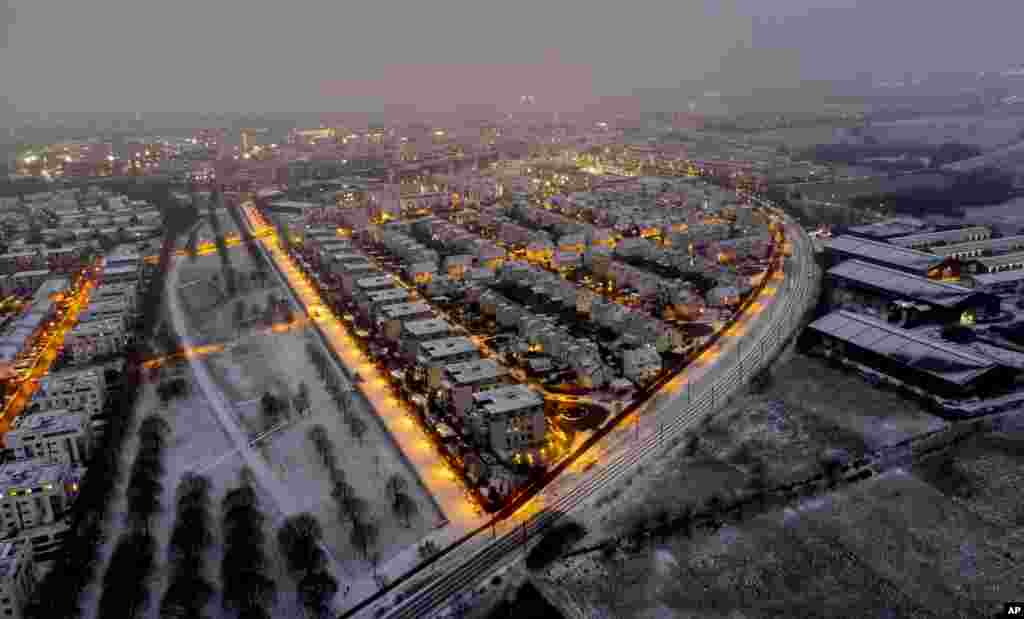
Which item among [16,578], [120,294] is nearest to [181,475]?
[16,578]

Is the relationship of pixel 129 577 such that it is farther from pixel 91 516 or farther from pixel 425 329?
pixel 425 329

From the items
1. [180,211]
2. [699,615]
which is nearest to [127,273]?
[180,211]

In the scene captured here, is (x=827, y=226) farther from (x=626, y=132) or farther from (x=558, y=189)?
(x=626, y=132)

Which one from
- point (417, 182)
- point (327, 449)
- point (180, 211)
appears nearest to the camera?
point (327, 449)

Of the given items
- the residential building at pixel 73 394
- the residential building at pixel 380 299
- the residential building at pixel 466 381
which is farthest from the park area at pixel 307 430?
the residential building at pixel 73 394

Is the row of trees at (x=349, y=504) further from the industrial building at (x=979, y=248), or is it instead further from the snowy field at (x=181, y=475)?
the industrial building at (x=979, y=248)
